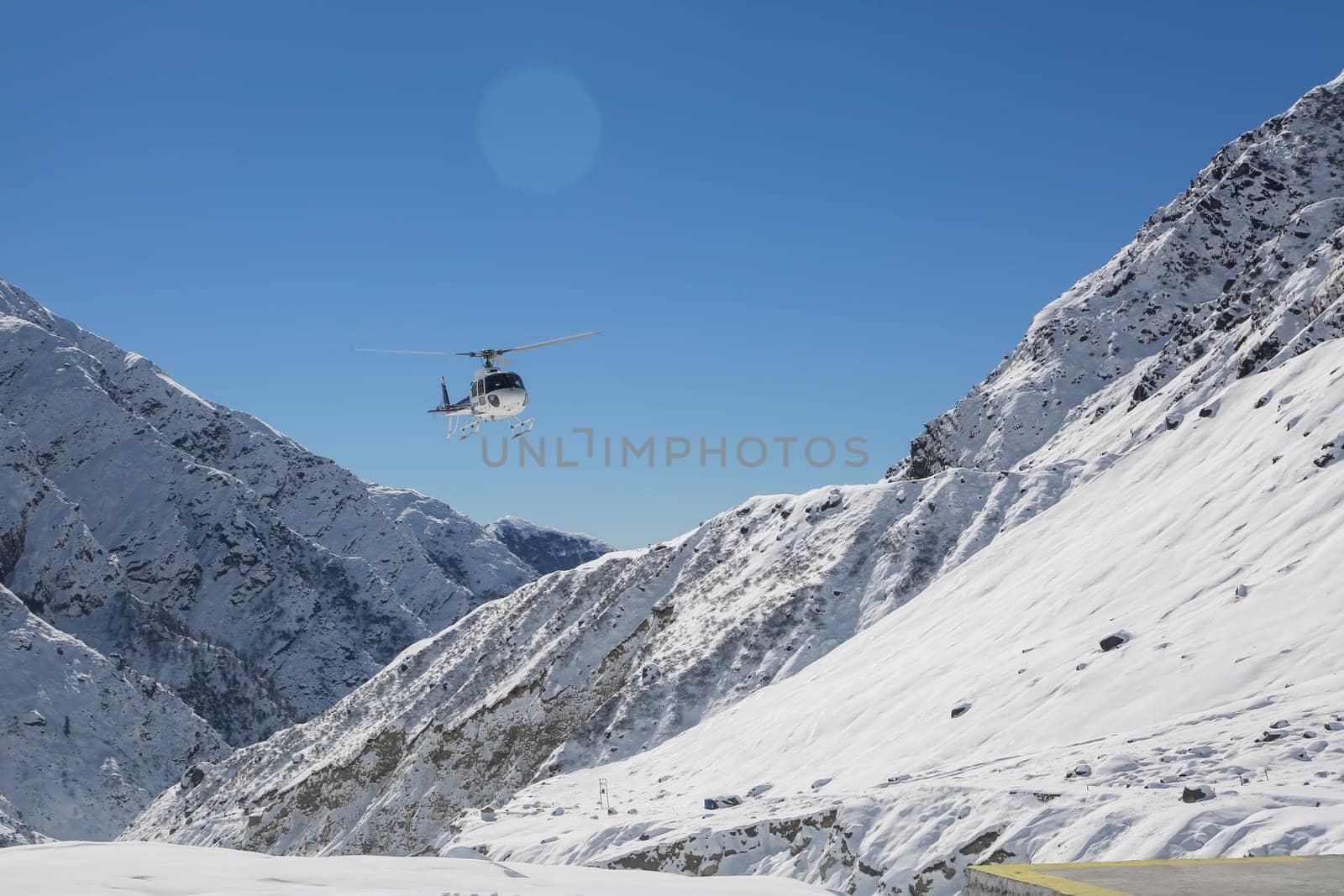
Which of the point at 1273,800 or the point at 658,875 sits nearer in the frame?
the point at 658,875

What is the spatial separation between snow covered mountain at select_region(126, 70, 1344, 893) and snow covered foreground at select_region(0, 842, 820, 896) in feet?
23.1

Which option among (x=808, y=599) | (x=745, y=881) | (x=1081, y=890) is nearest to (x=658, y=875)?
(x=745, y=881)

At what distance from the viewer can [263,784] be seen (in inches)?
3681

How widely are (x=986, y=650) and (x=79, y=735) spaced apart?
14716 cm

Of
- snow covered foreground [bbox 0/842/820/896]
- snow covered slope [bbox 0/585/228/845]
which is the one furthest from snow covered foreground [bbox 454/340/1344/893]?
snow covered slope [bbox 0/585/228/845]

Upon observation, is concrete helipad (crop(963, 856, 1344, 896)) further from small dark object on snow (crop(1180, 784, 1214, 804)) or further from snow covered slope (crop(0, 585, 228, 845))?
snow covered slope (crop(0, 585, 228, 845))

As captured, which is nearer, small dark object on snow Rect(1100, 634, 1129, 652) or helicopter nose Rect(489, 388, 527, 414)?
small dark object on snow Rect(1100, 634, 1129, 652)

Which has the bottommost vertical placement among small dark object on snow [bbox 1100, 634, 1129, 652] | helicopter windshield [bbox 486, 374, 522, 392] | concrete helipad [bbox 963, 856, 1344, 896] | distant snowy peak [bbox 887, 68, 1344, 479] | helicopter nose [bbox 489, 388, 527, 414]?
concrete helipad [bbox 963, 856, 1344, 896]

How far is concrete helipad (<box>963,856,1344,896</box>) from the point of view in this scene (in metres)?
6.82

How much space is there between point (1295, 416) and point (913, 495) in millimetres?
27573

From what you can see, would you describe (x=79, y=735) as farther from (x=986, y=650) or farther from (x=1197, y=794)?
(x=1197, y=794)

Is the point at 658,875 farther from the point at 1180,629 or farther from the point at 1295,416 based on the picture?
the point at 1295,416

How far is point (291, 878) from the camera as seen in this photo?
34.9 ft

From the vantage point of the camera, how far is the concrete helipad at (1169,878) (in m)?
6.82
